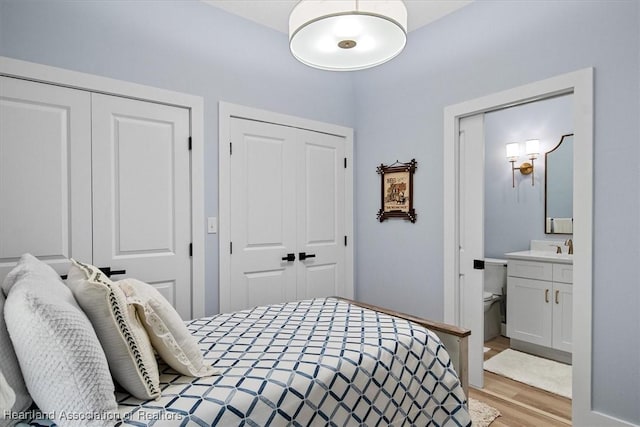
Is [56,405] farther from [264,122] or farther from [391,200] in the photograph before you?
[391,200]

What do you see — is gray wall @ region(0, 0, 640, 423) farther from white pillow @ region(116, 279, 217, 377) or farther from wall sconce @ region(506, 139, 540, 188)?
wall sconce @ region(506, 139, 540, 188)

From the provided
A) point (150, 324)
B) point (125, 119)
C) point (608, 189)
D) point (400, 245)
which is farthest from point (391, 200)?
point (150, 324)

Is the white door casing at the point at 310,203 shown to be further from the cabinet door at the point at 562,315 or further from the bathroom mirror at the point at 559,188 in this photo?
the bathroom mirror at the point at 559,188

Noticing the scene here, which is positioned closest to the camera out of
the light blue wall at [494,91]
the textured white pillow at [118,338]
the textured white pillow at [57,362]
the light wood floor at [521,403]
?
the textured white pillow at [57,362]

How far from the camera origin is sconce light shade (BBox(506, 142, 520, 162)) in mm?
3926

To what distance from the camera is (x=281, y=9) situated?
2.76 meters

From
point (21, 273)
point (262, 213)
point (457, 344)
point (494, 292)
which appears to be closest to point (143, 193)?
point (262, 213)

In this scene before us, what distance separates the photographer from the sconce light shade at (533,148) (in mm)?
3795

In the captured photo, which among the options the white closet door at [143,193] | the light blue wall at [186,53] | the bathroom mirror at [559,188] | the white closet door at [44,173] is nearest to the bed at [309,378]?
the white closet door at [143,193]

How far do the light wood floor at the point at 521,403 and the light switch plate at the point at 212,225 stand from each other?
221cm

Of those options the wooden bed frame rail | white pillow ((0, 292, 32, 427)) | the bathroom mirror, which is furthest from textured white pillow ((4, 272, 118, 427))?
the bathroom mirror

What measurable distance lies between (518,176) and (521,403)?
2409 mm

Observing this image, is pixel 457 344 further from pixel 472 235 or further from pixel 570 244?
pixel 570 244

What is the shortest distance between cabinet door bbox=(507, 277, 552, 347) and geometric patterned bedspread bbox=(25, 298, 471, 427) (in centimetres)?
193
